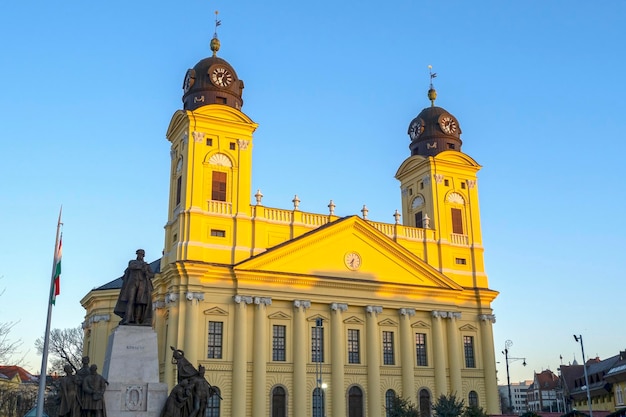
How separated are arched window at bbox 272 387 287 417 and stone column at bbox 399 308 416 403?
791 centimetres

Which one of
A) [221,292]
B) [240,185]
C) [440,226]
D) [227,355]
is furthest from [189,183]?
[440,226]

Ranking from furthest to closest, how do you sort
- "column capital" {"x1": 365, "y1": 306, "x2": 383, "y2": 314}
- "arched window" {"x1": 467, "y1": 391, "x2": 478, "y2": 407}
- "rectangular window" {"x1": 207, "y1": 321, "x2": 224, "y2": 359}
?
"arched window" {"x1": 467, "y1": 391, "x2": 478, "y2": 407} < "column capital" {"x1": 365, "y1": 306, "x2": 383, "y2": 314} < "rectangular window" {"x1": 207, "y1": 321, "x2": 224, "y2": 359}

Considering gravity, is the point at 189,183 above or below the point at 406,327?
above

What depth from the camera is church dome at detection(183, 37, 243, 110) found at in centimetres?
4288

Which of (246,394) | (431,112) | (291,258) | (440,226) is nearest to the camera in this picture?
(246,394)

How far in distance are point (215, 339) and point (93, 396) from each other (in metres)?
23.8

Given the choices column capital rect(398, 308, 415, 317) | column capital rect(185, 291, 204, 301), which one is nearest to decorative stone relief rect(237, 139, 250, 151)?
column capital rect(185, 291, 204, 301)

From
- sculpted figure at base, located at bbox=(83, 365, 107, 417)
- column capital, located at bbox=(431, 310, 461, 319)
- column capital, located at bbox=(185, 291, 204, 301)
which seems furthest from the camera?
column capital, located at bbox=(431, 310, 461, 319)

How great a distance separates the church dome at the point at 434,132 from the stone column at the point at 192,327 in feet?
73.4

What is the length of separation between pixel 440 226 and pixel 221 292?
Answer: 58.8 ft

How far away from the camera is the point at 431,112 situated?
52188 mm

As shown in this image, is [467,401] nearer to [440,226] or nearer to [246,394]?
[440,226]

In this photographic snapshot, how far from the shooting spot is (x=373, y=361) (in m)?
41.7

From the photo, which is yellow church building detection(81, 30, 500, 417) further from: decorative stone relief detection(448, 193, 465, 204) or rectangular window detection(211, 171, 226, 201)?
decorative stone relief detection(448, 193, 465, 204)
